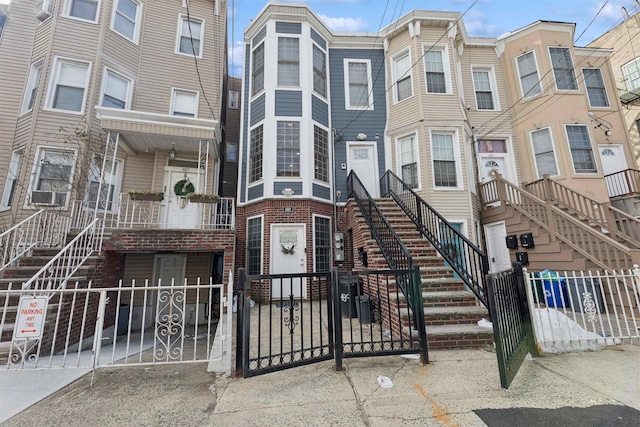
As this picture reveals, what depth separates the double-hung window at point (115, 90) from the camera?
9.05 meters

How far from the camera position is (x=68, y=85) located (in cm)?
861

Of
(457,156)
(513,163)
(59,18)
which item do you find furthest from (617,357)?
(59,18)

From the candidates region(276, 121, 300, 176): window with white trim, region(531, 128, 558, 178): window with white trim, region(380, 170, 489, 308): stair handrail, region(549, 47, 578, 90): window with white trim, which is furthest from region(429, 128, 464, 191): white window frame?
region(549, 47, 578, 90): window with white trim

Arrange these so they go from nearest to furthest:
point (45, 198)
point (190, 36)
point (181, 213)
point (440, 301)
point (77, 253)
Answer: point (440, 301) → point (77, 253) → point (45, 198) → point (181, 213) → point (190, 36)

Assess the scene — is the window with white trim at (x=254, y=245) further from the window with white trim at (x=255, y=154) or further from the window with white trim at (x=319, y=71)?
the window with white trim at (x=319, y=71)

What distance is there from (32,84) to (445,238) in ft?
42.8

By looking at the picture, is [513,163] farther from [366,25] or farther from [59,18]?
[59,18]

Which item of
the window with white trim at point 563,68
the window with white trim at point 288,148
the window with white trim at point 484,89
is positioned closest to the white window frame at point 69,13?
the window with white trim at point 288,148

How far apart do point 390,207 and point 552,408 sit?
635 cm

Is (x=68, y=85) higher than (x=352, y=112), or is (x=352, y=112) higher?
(x=352, y=112)

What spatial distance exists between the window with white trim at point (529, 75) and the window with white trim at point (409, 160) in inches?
206

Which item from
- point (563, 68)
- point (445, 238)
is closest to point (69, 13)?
point (445, 238)

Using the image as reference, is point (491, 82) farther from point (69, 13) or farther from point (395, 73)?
point (69, 13)

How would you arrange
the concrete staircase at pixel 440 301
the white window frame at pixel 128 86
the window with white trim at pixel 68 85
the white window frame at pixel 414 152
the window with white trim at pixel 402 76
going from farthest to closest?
the window with white trim at pixel 402 76
the white window frame at pixel 414 152
the white window frame at pixel 128 86
the window with white trim at pixel 68 85
the concrete staircase at pixel 440 301
